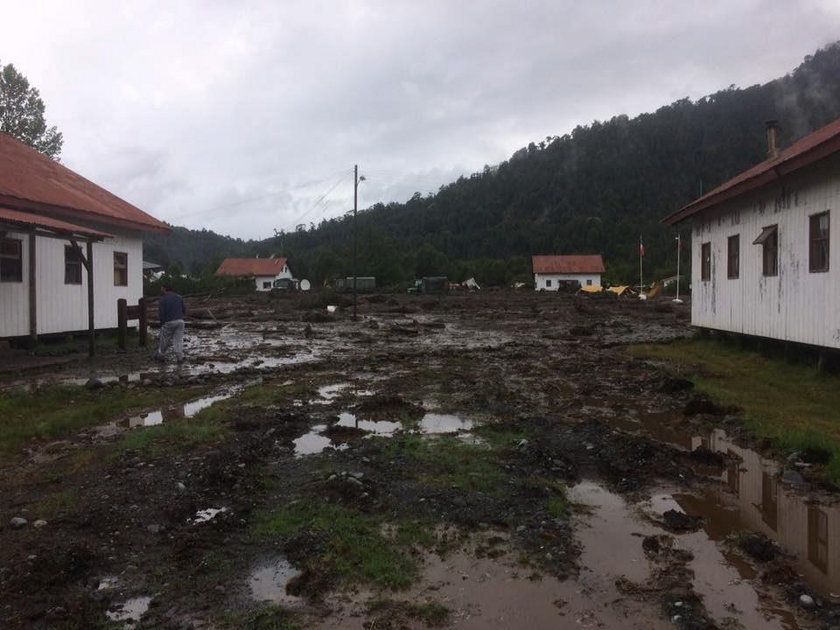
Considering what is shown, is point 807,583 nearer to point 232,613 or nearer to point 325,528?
point 325,528

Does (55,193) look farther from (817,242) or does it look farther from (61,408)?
(817,242)

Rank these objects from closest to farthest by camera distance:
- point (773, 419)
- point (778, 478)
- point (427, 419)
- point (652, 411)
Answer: point (778, 478)
point (773, 419)
point (427, 419)
point (652, 411)

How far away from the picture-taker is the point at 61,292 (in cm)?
1592

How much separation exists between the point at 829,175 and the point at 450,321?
68.7 feet

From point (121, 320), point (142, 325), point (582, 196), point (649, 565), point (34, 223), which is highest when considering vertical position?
point (582, 196)

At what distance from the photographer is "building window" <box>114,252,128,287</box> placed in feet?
61.2

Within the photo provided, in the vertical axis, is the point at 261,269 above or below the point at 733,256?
above

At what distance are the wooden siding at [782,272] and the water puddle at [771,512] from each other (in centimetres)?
554

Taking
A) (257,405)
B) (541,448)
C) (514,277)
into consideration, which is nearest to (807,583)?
(541,448)

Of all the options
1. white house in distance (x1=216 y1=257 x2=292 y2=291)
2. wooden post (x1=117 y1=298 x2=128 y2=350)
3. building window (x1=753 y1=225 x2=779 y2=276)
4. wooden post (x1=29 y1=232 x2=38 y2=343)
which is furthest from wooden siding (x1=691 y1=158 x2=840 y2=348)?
white house in distance (x1=216 y1=257 x2=292 y2=291)

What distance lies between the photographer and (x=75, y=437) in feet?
24.2

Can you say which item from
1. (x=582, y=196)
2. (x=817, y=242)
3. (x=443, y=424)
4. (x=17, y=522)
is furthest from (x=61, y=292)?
(x=582, y=196)

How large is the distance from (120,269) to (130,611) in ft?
57.5

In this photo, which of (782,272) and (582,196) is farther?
(582,196)
